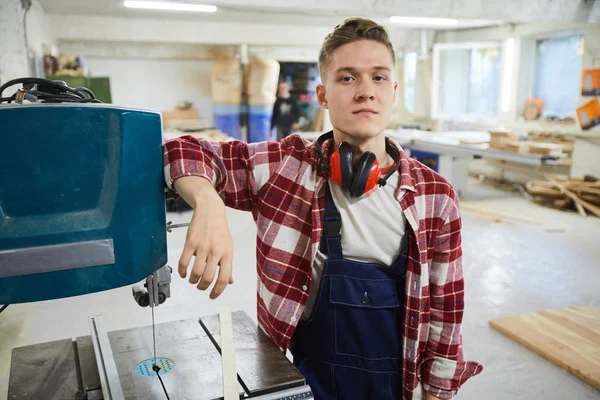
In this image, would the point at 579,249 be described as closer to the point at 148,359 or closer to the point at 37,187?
the point at 148,359

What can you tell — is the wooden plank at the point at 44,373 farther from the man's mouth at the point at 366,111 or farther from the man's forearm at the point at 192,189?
the man's mouth at the point at 366,111

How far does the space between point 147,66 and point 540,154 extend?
6.76 meters

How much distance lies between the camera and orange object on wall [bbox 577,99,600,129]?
6629 millimetres

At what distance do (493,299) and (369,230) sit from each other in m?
2.68

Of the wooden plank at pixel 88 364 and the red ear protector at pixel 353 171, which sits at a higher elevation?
the red ear protector at pixel 353 171

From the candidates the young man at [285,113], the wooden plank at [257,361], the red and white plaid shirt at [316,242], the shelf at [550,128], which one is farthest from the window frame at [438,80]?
the wooden plank at [257,361]

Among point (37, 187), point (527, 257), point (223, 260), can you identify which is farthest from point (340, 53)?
point (527, 257)

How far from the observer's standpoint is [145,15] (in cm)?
793

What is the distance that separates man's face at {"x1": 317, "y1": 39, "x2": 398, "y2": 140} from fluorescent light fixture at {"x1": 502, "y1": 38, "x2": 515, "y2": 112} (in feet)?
24.3

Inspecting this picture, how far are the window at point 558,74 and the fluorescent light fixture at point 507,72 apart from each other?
0.37 meters

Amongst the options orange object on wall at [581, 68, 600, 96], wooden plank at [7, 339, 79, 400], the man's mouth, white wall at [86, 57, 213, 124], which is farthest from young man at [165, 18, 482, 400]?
white wall at [86, 57, 213, 124]

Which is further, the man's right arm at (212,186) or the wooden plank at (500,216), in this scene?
the wooden plank at (500,216)

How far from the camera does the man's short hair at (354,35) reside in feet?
4.91

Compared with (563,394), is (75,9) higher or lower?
higher
